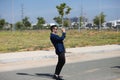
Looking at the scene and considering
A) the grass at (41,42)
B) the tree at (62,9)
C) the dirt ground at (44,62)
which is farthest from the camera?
the tree at (62,9)

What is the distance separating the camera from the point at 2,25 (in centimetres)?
8375

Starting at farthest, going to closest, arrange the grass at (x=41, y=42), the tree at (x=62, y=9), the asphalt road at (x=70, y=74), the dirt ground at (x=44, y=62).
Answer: the tree at (x=62, y=9) < the grass at (x=41, y=42) < the dirt ground at (x=44, y=62) < the asphalt road at (x=70, y=74)

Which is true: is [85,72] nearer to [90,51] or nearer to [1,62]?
[1,62]

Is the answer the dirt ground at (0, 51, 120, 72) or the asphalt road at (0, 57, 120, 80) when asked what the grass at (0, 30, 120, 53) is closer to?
the dirt ground at (0, 51, 120, 72)

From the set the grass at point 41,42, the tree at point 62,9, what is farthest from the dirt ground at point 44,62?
the tree at point 62,9

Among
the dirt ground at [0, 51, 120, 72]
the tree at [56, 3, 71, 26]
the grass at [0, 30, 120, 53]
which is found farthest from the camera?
the tree at [56, 3, 71, 26]

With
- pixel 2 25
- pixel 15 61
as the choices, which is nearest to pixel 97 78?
pixel 15 61

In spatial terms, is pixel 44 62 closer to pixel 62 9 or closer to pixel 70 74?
pixel 70 74

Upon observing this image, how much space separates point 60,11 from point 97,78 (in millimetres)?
54089

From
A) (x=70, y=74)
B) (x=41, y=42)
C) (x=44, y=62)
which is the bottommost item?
(x=41, y=42)

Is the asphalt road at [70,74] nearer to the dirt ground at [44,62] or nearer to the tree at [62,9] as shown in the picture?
the dirt ground at [44,62]

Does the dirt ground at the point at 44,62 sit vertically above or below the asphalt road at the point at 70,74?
below

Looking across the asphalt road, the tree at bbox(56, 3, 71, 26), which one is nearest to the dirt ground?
the asphalt road

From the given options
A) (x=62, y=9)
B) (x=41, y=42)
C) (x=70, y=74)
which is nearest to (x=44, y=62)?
(x=70, y=74)
